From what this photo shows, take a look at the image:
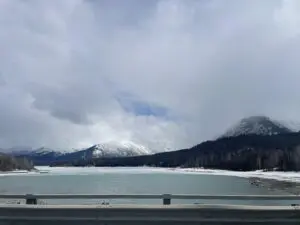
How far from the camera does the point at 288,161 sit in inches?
5945

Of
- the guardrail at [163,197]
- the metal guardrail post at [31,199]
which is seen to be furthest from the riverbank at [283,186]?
the metal guardrail post at [31,199]

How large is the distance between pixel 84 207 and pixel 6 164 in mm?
188025

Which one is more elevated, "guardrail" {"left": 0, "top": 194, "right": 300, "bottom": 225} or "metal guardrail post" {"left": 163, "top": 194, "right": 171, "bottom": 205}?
"metal guardrail post" {"left": 163, "top": 194, "right": 171, "bottom": 205}

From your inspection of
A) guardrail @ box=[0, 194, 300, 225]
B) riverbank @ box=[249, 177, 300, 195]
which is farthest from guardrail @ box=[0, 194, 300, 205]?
riverbank @ box=[249, 177, 300, 195]

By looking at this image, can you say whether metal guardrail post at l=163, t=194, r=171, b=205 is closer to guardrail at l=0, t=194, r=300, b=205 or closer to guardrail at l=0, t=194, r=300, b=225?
guardrail at l=0, t=194, r=300, b=205

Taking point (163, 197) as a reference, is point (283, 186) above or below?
above
